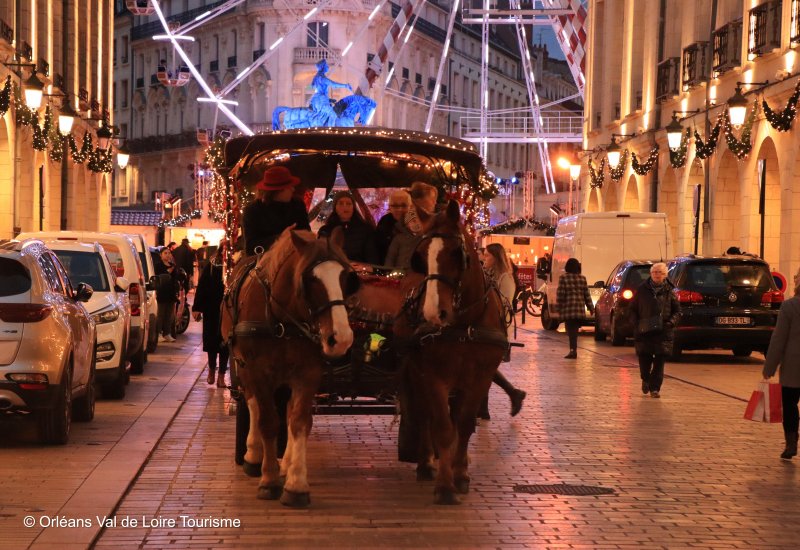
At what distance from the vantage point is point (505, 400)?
19078 mm

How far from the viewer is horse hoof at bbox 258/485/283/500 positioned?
10.6 meters

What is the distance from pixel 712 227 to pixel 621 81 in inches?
589

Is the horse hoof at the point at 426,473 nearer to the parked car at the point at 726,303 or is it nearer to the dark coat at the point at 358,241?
the dark coat at the point at 358,241

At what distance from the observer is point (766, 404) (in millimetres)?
13500

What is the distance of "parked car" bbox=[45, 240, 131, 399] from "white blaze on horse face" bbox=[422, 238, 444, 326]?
24.7 ft

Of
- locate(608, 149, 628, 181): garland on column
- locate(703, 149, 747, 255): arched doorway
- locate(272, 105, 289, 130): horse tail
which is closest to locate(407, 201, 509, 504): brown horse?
locate(703, 149, 747, 255): arched doorway

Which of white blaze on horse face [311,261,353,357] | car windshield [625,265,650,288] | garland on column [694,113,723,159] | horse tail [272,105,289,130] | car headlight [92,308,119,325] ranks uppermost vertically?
horse tail [272,105,289,130]

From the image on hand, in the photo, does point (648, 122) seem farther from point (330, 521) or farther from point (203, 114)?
point (203, 114)

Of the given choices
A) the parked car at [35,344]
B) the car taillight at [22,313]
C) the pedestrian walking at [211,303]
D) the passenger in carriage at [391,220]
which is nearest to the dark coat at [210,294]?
the pedestrian walking at [211,303]

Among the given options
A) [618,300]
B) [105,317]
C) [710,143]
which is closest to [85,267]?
[105,317]

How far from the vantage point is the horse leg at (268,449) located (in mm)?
10586

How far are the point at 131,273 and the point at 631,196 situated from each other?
102 ft

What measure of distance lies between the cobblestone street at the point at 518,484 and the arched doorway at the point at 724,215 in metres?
21.7

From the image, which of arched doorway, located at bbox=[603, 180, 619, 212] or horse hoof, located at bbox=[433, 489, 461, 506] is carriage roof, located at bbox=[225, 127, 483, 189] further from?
arched doorway, located at bbox=[603, 180, 619, 212]
